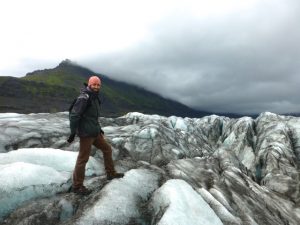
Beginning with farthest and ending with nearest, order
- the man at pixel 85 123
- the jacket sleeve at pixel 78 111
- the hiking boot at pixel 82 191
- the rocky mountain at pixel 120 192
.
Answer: the hiking boot at pixel 82 191 < the man at pixel 85 123 < the jacket sleeve at pixel 78 111 < the rocky mountain at pixel 120 192

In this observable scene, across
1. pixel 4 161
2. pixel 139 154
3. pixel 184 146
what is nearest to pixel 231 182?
pixel 4 161

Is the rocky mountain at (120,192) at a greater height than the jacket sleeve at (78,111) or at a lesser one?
lesser

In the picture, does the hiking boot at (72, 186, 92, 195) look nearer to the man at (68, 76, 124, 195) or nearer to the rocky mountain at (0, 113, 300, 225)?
the man at (68, 76, 124, 195)

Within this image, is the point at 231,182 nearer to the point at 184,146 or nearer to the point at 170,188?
the point at 170,188

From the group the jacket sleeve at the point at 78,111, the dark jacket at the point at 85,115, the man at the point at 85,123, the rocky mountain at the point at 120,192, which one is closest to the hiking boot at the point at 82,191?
the man at the point at 85,123

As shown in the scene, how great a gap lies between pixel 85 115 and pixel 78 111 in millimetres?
649

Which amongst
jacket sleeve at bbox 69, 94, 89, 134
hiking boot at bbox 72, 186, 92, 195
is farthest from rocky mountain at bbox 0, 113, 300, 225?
jacket sleeve at bbox 69, 94, 89, 134

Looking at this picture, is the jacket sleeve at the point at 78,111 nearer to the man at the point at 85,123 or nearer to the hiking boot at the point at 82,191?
the man at the point at 85,123

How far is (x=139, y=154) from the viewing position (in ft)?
142

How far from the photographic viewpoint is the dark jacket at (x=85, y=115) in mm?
16016

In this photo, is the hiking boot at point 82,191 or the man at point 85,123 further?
the hiking boot at point 82,191

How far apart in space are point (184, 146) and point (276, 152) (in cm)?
2174

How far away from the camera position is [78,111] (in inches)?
629

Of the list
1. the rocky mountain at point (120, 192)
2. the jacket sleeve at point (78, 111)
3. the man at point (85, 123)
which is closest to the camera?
the rocky mountain at point (120, 192)
